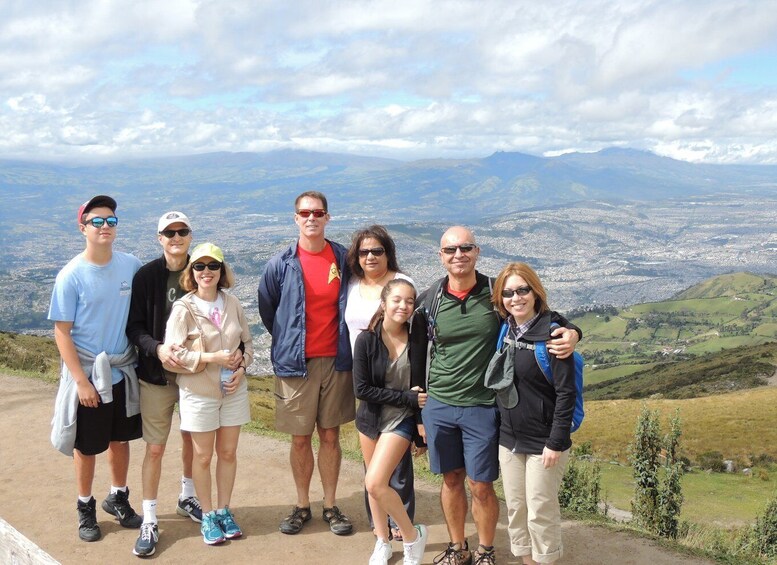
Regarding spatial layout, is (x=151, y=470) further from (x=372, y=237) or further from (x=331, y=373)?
(x=372, y=237)

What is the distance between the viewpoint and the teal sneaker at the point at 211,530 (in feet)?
19.4

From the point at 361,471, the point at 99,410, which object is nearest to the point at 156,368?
the point at 99,410

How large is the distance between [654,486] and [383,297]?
25.0ft

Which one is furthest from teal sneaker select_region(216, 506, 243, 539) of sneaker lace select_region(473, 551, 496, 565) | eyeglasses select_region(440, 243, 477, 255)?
eyeglasses select_region(440, 243, 477, 255)

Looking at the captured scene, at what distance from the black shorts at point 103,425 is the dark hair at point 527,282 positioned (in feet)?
11.4

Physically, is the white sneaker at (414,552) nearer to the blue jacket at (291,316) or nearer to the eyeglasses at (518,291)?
the blue jacket at (291,316)

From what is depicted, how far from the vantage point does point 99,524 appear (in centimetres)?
633

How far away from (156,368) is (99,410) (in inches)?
24.2

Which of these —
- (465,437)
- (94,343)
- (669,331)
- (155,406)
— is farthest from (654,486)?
(669,331)

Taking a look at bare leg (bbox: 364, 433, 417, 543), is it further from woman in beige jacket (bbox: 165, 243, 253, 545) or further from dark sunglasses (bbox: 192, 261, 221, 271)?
dark sunglasses (bbox: 192, 261, 221, 271)

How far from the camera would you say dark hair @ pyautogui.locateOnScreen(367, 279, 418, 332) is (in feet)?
16.9

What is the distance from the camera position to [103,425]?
225 inches

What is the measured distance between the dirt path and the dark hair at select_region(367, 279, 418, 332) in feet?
7.18

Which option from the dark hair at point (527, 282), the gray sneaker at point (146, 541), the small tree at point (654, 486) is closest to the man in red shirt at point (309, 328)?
the gray sneaker at point (146, 541)
